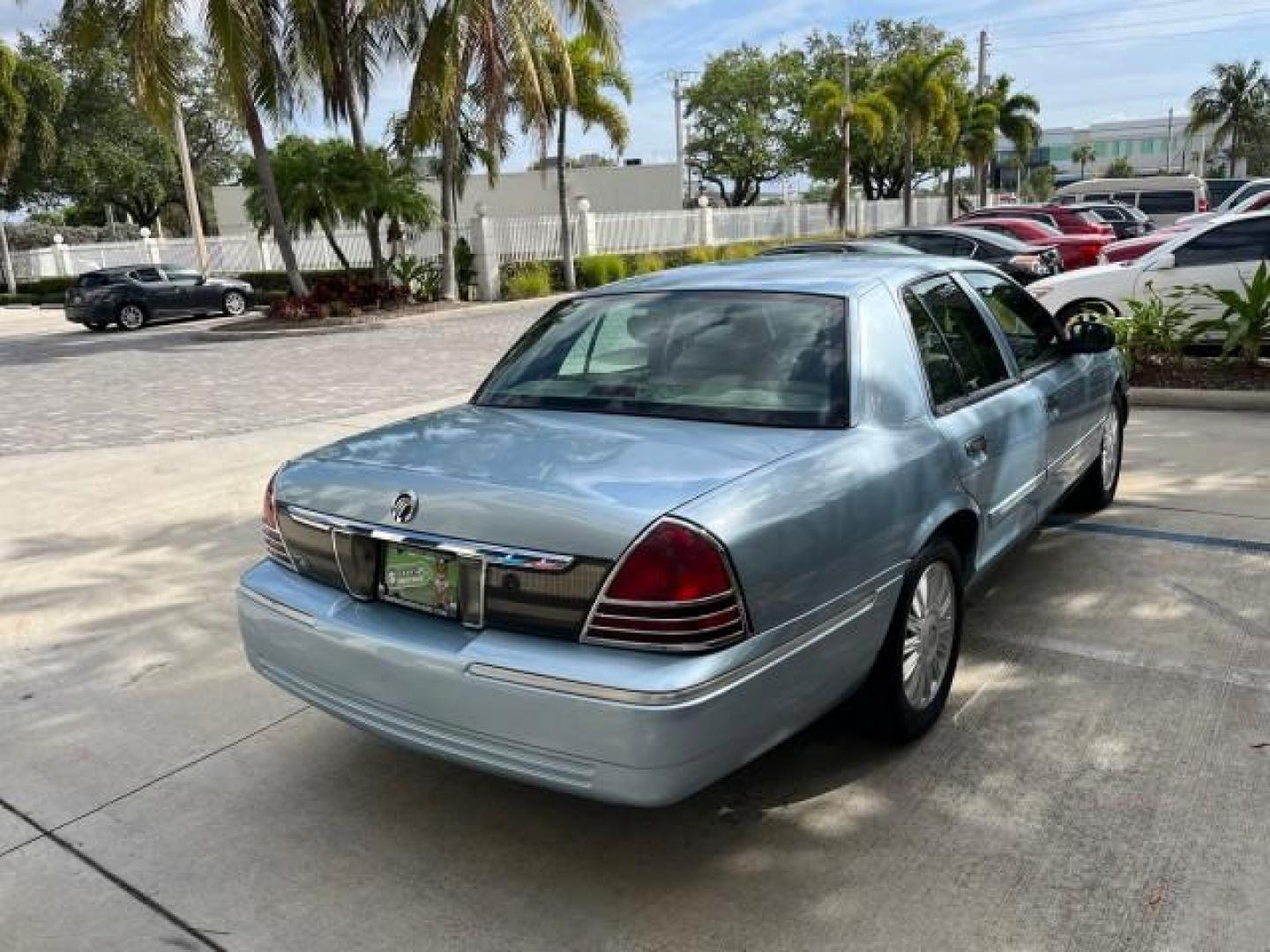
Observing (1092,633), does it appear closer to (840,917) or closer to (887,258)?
(887,258)

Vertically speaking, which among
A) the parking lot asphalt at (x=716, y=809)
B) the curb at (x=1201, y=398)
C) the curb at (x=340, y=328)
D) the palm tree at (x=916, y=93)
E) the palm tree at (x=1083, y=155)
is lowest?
the parking lot asphalt at (x=716, y=809)

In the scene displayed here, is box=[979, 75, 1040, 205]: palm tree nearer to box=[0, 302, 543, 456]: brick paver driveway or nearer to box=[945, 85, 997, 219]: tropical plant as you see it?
box=[945, 85, 997, 219]: tropical plant

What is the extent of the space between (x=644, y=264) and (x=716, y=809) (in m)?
25.7

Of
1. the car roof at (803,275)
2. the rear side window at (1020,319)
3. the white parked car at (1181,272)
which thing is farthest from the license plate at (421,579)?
the white parked car at (1181,272)

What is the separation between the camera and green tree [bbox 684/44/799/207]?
2299 inches

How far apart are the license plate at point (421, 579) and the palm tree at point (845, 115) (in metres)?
37.5

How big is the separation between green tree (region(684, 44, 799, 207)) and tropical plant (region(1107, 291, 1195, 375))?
5176cm

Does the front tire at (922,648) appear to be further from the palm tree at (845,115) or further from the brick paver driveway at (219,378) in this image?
the palm tree at (845,115)

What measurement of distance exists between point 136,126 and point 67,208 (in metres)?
34.0

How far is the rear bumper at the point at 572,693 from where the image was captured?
2463mm

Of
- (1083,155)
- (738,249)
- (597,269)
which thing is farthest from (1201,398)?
(1083,155)

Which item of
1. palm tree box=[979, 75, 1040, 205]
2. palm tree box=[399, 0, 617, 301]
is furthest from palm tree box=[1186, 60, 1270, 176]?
palm tree box=[399, 0, 617, 301]

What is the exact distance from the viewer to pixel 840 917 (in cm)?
266

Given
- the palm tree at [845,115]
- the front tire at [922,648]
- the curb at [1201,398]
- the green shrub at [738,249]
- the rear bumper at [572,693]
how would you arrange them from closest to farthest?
the rear bumper at [572,693], the front tire at [922,648], the curb at [1201,398], the green shrub at [738,249], the palm tree at [845,115]
